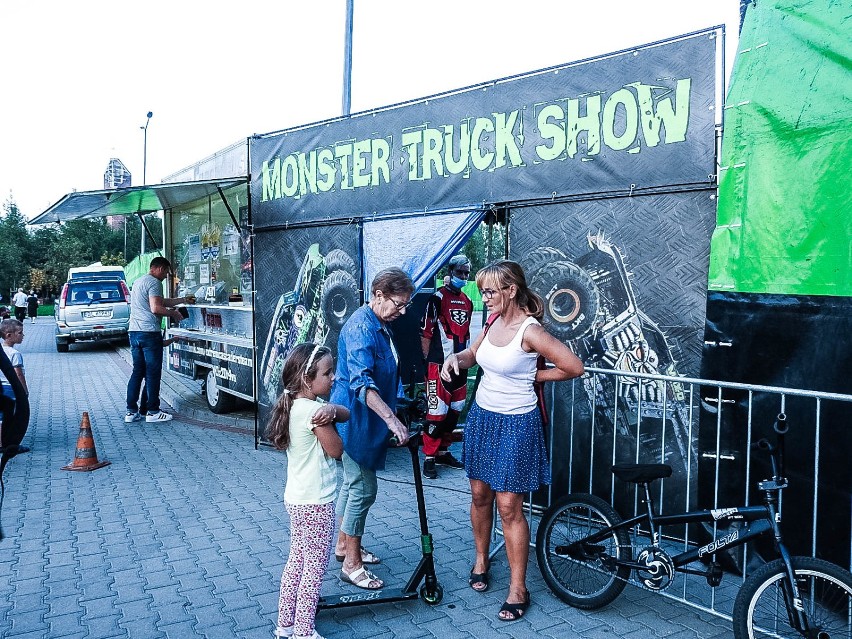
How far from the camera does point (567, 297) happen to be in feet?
17.4

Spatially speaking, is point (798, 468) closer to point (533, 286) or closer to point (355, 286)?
point (533, 286)

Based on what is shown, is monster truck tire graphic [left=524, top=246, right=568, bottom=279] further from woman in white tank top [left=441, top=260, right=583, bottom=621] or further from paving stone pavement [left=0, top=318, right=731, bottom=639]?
paving stone pavement [left=0, top=318, right=731, bottom=639]

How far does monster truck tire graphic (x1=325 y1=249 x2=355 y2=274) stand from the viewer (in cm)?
688

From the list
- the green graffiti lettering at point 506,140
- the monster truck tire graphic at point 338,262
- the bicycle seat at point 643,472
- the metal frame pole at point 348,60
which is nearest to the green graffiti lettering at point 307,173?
the monster truck tire graphic at point 338,262

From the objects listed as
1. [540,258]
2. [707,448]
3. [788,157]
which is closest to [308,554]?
[707,448]

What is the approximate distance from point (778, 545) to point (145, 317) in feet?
25.6

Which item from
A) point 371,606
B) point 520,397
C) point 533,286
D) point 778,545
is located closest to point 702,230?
point 533,286

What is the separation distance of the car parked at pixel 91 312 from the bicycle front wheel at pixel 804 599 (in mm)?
18435

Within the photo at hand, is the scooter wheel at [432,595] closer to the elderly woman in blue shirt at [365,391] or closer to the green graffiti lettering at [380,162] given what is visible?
the elderly woman in blue shirt at [365,391]

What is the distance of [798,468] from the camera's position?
155 inches

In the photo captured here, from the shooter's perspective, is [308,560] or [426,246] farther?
[426,246]

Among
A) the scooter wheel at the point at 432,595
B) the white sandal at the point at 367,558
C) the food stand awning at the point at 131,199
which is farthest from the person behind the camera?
the food stand awning at the point at 131,199

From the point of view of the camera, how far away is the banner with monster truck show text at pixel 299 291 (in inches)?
273

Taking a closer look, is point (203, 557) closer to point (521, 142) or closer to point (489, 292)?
point (489, 292)
